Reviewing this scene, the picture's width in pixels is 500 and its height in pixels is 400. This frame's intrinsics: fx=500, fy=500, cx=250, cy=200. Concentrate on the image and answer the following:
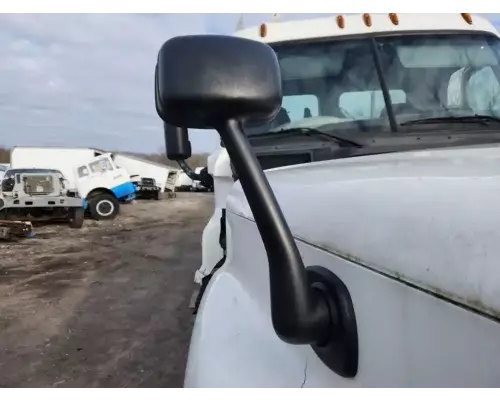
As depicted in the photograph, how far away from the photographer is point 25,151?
80.0ft

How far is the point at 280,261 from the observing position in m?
→ 0.89

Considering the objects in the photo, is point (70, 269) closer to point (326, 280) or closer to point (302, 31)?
point (302, 31)

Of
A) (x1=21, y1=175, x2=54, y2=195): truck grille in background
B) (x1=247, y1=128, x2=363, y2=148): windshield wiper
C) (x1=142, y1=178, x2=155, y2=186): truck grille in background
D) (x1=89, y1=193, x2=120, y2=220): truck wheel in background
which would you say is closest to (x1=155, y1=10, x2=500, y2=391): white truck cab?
(x1=247, y1=128, x2=363, y2=148): windshield wiper

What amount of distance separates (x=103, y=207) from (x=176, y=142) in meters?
14.9

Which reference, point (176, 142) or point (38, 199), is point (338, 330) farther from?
point (38, 199)

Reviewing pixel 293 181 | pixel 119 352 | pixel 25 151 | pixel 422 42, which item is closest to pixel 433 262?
pixel 293 181

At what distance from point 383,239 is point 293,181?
61 centimetres

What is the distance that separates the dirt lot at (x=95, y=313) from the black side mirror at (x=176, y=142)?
1.94m

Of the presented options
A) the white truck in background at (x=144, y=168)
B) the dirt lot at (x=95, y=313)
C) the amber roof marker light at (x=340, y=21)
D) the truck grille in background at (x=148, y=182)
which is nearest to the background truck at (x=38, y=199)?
the dirt lot at (x=95, y=313)

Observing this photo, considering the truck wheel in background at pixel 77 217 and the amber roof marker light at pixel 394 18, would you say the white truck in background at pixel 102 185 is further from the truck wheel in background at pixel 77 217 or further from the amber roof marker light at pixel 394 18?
the amber roof marker light at pixel 394 18

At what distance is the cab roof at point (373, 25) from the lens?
8.34ft

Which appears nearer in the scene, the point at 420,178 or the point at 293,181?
the point at 420,178

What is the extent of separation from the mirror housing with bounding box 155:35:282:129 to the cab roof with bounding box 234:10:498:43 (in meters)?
1.75

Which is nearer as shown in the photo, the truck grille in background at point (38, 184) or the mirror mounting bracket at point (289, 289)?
the mirror mounting bracket at point (289, 289)
